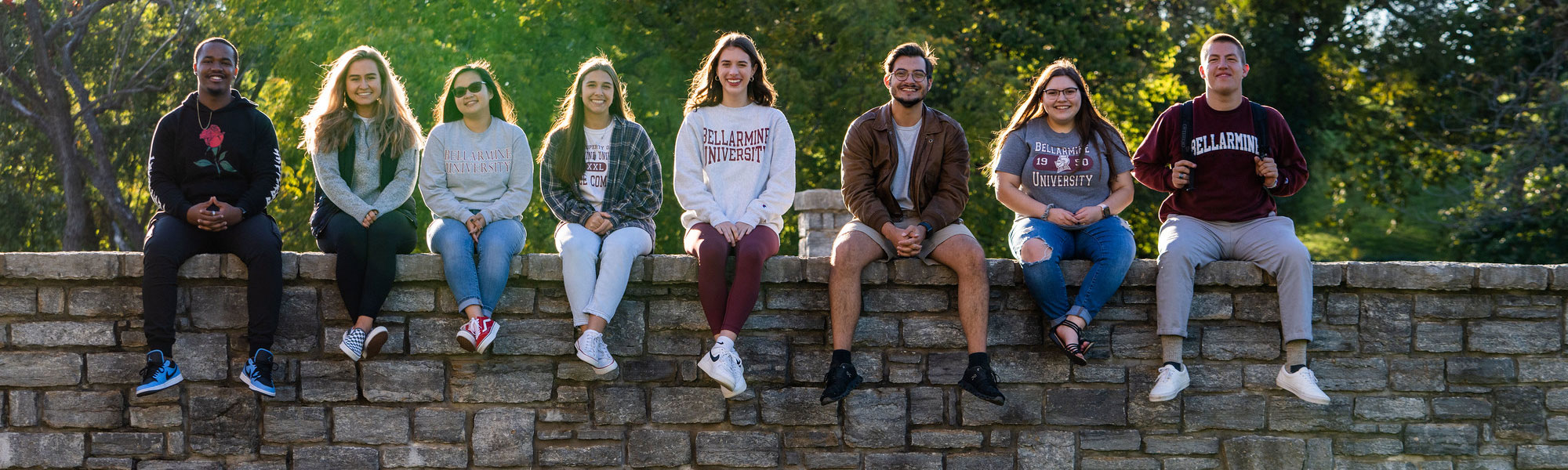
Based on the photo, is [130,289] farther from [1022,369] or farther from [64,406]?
[1022,369]

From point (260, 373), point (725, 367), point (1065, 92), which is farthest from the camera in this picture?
point (1065, 92)

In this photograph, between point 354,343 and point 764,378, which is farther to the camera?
point 764,378

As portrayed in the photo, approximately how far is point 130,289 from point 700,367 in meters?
2.16

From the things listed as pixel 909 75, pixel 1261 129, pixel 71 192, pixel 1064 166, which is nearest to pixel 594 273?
pixel 909 75

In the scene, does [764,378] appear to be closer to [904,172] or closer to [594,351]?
[594,351]

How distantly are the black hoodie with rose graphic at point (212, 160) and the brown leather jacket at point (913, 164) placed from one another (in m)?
2.17

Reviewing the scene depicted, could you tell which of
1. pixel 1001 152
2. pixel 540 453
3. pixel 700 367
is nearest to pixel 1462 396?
pixel 1001 152

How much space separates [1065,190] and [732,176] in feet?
4.26

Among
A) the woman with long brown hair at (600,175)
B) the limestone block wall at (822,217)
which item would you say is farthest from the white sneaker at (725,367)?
the limestone block wall at (822,217)

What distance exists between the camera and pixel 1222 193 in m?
4.93

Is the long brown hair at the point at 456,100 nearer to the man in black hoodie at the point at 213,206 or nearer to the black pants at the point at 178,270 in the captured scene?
the man in black hoodie at the point at 213,206

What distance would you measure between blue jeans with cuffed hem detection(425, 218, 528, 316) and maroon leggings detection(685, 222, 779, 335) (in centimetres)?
69

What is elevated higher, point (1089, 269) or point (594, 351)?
point (1089, 269)

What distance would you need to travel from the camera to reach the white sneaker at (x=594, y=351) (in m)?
4.50
